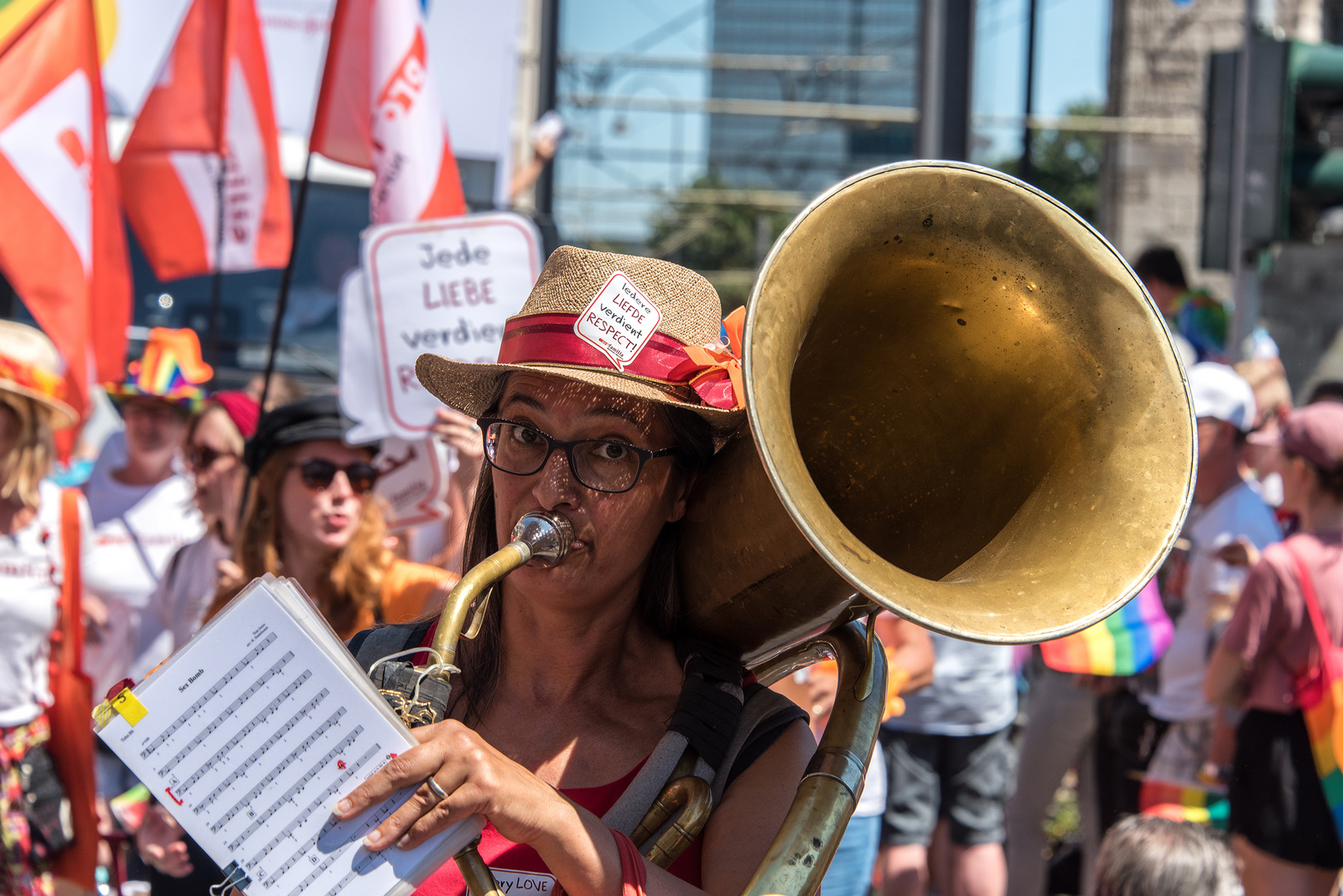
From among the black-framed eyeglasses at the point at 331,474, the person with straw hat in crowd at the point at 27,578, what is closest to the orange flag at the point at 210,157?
the person with straw hat in crowd at the point at 27,578

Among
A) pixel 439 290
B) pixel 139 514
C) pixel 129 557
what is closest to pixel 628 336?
pixel 439 290

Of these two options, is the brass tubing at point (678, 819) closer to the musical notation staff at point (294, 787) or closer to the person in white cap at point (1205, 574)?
the musical notation staff at point (294, 787)

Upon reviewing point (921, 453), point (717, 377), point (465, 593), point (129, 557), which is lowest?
point (129, 557)

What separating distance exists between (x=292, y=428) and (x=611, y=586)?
1.75 metres

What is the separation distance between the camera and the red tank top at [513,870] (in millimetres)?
1433

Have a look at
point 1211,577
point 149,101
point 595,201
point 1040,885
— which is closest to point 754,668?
point 1211,577

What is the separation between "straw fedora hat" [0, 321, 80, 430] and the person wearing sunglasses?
2.08 feet

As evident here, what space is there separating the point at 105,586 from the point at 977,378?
3.34m

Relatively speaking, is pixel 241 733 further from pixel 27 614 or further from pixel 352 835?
pixel 27 614

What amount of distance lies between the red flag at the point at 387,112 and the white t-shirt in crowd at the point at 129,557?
1.33 m

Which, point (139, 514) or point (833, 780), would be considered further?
point (139, 514)

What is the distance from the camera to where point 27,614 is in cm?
317

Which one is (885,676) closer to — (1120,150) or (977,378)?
(977,378)

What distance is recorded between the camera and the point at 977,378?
161cm
